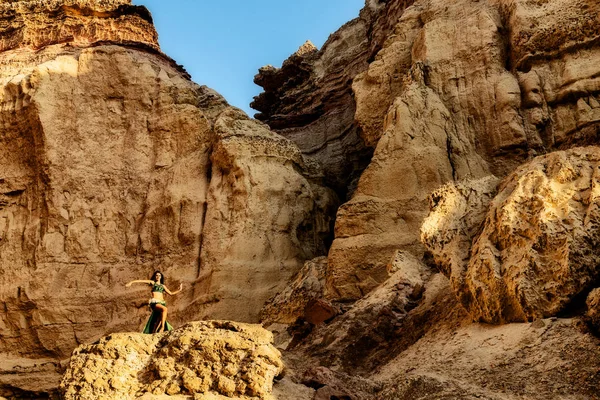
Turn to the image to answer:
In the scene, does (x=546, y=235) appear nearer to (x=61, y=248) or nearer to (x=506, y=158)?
(x=506, y=158)

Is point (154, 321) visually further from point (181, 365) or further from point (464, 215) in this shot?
point (464, 215)

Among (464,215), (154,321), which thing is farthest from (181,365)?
(464,215)

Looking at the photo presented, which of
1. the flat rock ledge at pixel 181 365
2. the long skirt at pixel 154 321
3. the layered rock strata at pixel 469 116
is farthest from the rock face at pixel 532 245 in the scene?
the long skirt at pixel 154 321

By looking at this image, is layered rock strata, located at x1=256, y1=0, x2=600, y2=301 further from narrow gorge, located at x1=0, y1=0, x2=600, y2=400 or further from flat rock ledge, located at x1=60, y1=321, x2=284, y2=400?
flat rock ledge, located at x1=60, y1=321, x2=284, y2=400

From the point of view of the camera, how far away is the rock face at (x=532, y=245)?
819 cm

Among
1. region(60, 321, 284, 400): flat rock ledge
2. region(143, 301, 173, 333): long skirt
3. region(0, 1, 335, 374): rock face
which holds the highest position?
region(0, 1, 335, 374): rock face

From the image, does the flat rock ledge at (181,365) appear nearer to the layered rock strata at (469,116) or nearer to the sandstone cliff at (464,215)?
the sandstone cliff at (464,215)

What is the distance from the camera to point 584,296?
809 centimetres

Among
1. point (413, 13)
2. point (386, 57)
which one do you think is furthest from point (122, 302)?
point (413, 13)

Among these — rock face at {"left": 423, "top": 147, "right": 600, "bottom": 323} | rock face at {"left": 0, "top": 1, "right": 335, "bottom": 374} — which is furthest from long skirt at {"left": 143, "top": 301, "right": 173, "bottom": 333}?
rock face at {"left": 0, "top": 1, "right": 335, "bottom": 374}

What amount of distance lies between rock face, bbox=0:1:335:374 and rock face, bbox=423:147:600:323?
692 cm

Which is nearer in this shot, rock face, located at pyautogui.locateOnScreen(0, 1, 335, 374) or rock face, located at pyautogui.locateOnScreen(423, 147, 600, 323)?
rock face, located at pyautogui.locateOnScreen(423, 147, 600, 323)

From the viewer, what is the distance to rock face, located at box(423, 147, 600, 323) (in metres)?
8.19

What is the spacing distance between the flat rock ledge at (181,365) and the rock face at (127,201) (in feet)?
22.2
